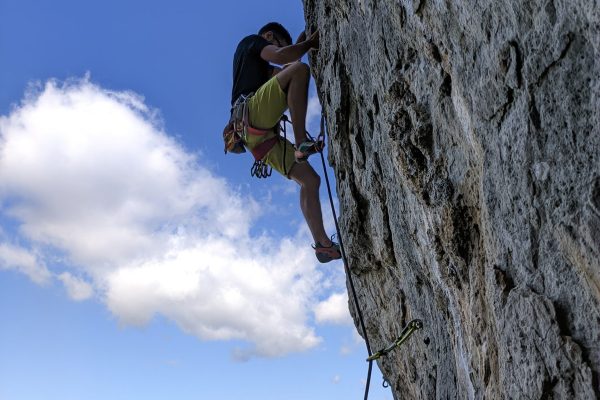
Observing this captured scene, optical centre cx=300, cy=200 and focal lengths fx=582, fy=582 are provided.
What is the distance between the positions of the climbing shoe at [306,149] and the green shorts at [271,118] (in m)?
0.52

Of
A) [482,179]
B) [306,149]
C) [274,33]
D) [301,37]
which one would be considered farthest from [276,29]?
[482,179]

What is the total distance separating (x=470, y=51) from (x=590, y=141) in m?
1.25

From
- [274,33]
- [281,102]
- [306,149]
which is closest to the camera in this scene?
[306,149]

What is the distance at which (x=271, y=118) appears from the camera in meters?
7.44

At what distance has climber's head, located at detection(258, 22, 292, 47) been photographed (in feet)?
27.0

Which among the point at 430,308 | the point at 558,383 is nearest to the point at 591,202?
the point at 558,383

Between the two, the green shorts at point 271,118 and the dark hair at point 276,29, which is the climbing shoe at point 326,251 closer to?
the green shorts at point 271,118

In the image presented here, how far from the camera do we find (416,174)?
504 cm

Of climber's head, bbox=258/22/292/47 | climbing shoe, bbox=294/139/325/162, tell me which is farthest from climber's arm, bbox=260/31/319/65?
climbing shoe, bbox=294/139/325/162

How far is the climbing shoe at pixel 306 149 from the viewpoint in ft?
23.3

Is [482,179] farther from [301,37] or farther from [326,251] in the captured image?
[301,37]

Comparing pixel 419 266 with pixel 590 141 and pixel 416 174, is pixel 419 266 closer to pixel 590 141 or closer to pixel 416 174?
pixel 416 174

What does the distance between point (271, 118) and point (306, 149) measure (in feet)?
2.29

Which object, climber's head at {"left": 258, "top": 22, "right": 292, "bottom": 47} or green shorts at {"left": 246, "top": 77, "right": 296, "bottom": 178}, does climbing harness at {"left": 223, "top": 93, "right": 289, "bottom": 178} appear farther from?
climber's head at {"left": 258, "top": 22, "right": 292, "bottom": 47}
